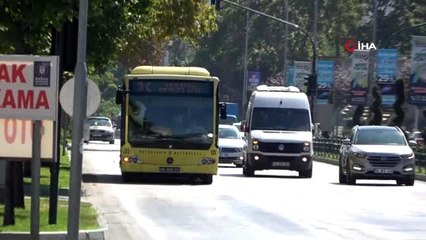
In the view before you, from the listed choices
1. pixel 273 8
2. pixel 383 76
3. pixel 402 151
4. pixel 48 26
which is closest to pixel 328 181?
pixel 402 151

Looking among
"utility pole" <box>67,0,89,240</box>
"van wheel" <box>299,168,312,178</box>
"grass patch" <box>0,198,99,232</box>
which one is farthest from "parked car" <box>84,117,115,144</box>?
"utility pole" <box>67,0,89,240</box>

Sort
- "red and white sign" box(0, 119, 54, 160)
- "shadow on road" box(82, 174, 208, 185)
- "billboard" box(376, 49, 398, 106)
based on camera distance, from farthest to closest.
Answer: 1. "billboard" box(376, 49, 398, 106)
2. "shadow on road" box(82, 174, 208, 185)
3. "red and white sign" box(0, 119, 54, 160)

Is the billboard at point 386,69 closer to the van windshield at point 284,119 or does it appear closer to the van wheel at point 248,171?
the van windshield at point 284,119

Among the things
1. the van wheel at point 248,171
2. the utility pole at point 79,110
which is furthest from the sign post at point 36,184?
the van wheel at point 248,171

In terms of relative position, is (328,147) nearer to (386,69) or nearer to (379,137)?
(386,69)

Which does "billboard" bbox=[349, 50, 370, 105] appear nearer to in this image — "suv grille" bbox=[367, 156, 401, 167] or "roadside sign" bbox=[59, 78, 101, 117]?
"suv grille" bbox=[367, 156, 401, 167]

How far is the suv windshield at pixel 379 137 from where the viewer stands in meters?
35.2

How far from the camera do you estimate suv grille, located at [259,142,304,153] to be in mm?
37375

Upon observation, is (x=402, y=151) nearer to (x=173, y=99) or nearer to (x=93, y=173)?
(x=173, y=99)

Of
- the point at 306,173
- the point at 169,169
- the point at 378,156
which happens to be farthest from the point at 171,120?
the point at 306,173

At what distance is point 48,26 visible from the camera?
1936 centimetres

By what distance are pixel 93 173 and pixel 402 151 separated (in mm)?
9415

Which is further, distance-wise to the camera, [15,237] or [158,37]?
[158,37]

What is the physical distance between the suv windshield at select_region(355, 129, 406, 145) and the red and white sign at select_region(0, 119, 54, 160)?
19.4m
